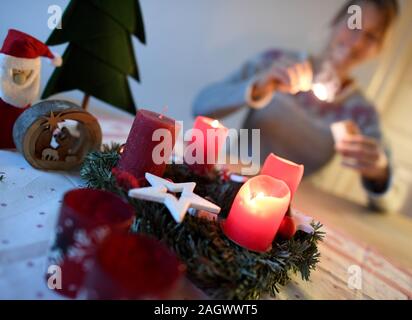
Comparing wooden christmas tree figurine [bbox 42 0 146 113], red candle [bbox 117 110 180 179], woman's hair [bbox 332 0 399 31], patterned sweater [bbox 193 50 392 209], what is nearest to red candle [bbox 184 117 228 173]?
red candle [bbox 117 110 180 179]

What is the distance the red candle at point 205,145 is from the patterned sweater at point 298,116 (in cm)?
68

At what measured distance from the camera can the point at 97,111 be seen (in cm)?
115

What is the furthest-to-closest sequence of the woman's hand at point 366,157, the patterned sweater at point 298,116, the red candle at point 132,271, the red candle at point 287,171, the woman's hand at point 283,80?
the patterned sweater at point 298,116
the woman's hand at point 366,157
the woman's hand at point 283,80
the red candle at point 287,171
the red candle at point 132,271

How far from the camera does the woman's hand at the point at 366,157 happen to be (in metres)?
1.23

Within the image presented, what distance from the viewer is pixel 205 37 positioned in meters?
1.35

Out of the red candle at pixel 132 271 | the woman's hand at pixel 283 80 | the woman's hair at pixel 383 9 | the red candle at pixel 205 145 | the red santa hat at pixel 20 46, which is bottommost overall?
the red candle at pixel 132 271

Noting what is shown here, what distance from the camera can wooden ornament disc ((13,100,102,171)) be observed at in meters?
0.63

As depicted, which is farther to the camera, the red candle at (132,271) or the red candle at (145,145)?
the red candle at (145,145)

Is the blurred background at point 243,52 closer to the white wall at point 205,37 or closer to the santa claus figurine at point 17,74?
the white wall at point 205,37

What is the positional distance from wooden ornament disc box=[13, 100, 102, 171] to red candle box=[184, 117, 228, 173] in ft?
0.62

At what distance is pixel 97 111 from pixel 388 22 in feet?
3.62

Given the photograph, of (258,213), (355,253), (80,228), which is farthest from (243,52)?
(80,228)

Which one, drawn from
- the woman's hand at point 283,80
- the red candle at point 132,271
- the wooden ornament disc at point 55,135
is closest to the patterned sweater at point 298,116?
the woman's hand at point 283,80
